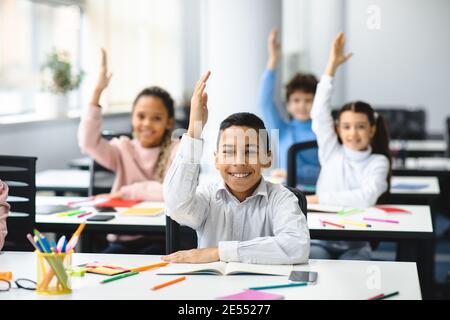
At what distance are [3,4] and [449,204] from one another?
3675 millimetres

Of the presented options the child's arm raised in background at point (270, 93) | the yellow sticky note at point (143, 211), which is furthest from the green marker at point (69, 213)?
the child's arm raised in background at point (270, 93)

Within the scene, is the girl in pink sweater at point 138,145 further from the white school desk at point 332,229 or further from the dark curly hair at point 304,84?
the dark curly hair at point 304,84

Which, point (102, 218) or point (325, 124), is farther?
point (325, 124)

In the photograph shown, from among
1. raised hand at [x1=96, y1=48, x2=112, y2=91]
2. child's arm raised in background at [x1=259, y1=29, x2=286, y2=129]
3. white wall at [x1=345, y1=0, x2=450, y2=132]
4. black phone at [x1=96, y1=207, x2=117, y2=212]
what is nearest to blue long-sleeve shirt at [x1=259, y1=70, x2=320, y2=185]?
child's arm raised in background at [x1=259, y1=29, x2=286, y2=129]

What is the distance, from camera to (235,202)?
2.49 metres

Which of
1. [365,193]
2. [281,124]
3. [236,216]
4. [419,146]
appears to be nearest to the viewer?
[236,216]

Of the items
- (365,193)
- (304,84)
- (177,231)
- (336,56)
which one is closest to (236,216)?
(177,231)

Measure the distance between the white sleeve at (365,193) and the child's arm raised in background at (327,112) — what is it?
286 mm

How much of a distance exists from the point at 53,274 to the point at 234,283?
1.59ft

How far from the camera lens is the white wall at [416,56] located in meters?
10.5

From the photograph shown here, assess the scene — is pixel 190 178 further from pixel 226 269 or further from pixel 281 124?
pixel 281 124

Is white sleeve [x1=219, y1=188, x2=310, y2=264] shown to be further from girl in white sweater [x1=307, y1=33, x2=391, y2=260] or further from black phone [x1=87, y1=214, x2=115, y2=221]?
girl in white sweater [x1=307, y1=33, x2=391, y2=260]

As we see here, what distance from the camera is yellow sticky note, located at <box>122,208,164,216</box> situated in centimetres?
325
